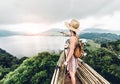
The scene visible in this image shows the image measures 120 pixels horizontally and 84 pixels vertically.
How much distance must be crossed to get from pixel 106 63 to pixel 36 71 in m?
11.2

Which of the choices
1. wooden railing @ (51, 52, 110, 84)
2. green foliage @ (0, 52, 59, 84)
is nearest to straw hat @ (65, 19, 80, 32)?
wooden railing @ (51, 52, 110, 84)

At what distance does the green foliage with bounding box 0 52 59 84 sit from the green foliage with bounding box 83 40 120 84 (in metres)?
7.89

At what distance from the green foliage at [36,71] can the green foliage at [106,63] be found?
25.9ft

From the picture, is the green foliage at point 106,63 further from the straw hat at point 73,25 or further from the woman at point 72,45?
the straw hat at point 73,25

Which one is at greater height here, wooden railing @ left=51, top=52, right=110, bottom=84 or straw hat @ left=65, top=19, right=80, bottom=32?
straw hat @ left=65, top=19, right=80, bottom=32

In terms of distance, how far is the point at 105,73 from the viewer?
36.8m

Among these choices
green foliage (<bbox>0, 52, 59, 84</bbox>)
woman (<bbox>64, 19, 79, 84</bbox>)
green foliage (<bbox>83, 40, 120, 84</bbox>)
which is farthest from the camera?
green foliage (<bbox>83, 40, 120, 84</bbox>)

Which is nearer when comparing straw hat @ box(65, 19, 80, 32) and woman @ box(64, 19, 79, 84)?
woman @ box(64, 19, 79, 84)

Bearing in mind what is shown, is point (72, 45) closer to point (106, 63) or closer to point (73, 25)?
point (73, 25)

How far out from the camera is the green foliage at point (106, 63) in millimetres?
35844

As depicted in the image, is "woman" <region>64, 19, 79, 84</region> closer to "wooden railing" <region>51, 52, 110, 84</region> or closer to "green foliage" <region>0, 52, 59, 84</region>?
"wooden railing" <region>51, 52, 110, 84</region>

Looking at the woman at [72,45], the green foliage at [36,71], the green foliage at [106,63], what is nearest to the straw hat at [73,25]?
the woman at [72,45]

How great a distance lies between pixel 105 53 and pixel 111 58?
182 cm

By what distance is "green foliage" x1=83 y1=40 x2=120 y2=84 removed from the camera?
118 feet
